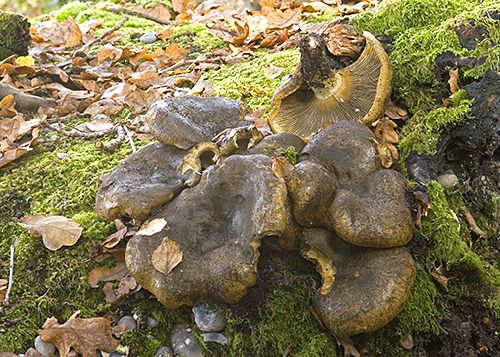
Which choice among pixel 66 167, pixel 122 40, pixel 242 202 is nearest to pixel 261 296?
Result: pixel 242 202

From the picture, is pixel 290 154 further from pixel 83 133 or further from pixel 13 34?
pixel 13 34

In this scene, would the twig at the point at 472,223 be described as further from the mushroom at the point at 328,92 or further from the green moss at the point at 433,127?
the mushroom at the point at 328,92

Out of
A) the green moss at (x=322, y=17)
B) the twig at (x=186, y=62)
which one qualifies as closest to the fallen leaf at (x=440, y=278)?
the twig at (x=186, y=62)

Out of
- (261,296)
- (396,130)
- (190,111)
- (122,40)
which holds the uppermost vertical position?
(190,111)

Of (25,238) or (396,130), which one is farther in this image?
(396,130)

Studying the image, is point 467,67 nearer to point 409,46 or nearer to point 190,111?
point 409,46

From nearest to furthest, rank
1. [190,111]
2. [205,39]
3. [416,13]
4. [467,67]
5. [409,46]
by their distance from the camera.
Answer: [190,111]
[467,67]
[409,46]
[416,13]
[205,39]
